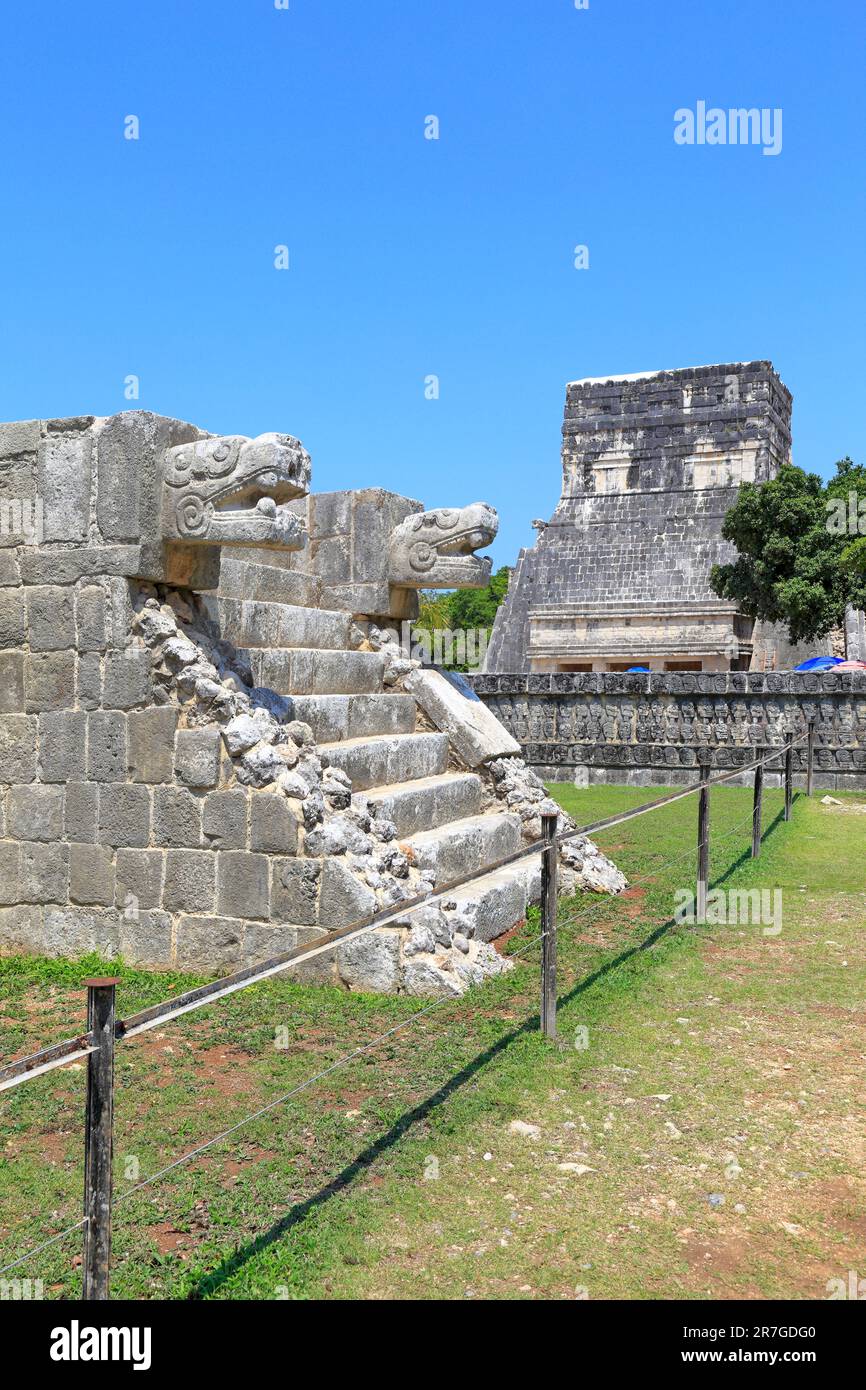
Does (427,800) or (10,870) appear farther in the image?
(427,800)

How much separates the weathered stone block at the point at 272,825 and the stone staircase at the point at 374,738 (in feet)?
2.33

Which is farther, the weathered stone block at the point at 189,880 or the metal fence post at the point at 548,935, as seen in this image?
the weathered stone block at the point at 189,880

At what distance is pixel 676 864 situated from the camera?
877cm

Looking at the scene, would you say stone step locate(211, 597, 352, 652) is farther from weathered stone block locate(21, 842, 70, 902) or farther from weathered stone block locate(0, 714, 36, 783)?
weathered stone block locate(21, 842, 70, 902)

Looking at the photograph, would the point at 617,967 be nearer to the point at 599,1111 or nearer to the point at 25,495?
the point at 599,1111

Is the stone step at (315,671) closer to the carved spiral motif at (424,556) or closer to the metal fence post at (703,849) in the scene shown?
the carved spiral motif at (424,556)

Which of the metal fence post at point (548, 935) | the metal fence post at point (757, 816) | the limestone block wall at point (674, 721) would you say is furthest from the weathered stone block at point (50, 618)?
the limestone block wall at point (674, 721)

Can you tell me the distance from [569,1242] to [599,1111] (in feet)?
2.91

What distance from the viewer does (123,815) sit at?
557cm

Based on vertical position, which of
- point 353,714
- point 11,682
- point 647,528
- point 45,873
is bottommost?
point 45,873

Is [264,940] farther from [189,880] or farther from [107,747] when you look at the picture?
[107,747]

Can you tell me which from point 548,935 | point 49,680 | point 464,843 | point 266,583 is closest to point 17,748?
point 49,680

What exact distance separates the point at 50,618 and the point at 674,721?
37.6 feet

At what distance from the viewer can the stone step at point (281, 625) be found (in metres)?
6.64
